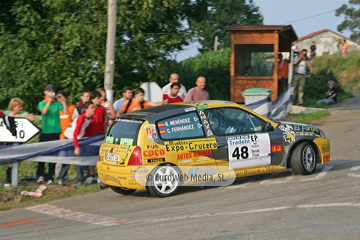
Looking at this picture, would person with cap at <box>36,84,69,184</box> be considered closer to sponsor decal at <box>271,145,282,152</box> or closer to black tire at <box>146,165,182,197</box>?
black tire at <box>146,165,182,197</box>

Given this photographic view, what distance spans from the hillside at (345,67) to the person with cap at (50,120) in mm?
30801

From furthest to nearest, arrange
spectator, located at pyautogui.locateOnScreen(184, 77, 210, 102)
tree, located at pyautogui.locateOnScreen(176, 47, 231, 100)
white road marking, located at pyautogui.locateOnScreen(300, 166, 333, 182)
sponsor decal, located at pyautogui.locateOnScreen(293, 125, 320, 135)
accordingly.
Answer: tree, located at pyautogui.locateOnScreen(176, 47, 231, 100) → spectator, located at pyautogui.locateOnScreen(184, 77, 210, 102) → sponsor decal, located at pyautogui.locateOnScreen(293, 125, 320, 135) → white road marking, located at pyautogui.locateOnScreen(300, 166, 333, 182)

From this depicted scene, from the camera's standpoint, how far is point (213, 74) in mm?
26641

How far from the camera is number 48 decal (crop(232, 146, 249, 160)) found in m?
9.43

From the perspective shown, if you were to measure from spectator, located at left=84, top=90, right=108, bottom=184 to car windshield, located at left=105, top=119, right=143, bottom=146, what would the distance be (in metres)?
1.44

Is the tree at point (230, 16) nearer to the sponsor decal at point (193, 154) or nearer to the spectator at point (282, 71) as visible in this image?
the spectator at point (282, 71)

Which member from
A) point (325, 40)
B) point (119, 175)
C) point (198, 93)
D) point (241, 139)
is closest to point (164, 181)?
point (119, 175)

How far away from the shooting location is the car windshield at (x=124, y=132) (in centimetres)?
888

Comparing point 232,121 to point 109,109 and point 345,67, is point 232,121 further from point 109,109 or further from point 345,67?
point 345,67

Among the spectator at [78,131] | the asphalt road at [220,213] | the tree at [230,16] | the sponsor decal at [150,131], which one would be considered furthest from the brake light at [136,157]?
the tree at [230,16]

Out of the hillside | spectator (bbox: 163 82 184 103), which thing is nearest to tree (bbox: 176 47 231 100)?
spectator (bbox: 163 82 184 103)

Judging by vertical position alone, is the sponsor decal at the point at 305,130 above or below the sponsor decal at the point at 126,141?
above

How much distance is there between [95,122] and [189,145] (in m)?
2.60

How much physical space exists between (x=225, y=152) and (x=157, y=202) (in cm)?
152
